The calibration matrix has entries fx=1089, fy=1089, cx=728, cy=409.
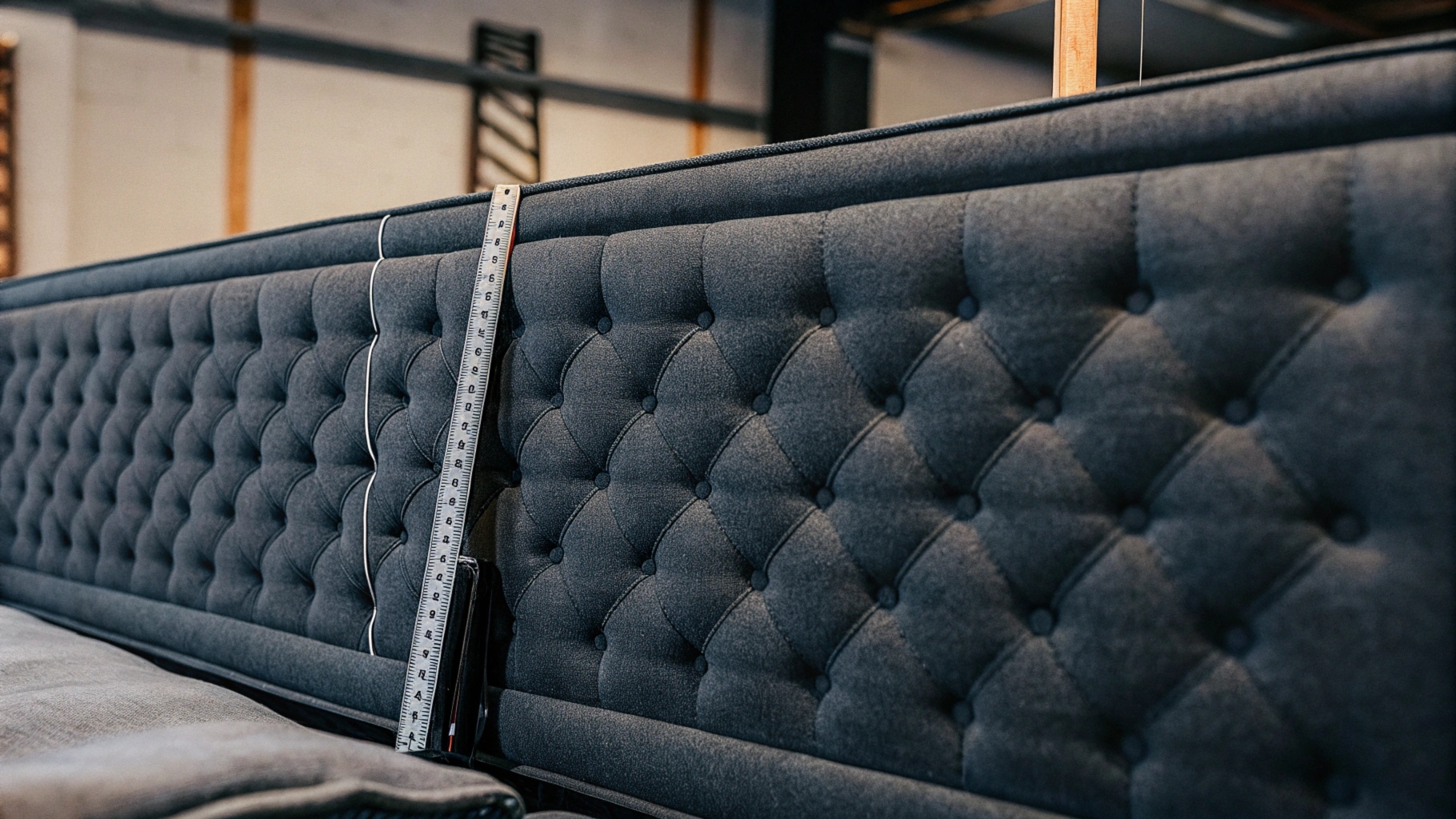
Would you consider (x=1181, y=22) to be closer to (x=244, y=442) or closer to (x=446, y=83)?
(x=446, y=83)

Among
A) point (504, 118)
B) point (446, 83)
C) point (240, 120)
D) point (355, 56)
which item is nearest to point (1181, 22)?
point (504, 118)

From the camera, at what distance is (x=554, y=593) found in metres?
1.24

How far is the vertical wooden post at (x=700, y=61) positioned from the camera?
22.2 feet

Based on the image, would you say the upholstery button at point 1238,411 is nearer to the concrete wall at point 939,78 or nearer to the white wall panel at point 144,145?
the white wall panel at point 144,145

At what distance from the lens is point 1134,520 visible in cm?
85

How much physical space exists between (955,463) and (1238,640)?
0.26 m

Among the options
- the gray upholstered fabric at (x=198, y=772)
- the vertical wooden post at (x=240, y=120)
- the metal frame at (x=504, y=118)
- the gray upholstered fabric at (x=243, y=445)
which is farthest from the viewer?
the metal frame at (x=504, y=118)

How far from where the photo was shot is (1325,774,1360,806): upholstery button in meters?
0.75

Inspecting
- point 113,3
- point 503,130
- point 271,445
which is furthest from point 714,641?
point 503,130

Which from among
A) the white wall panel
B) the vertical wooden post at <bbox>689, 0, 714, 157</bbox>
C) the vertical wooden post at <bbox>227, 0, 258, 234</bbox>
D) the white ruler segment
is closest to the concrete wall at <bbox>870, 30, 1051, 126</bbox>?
the vertical wooden post at <bbox>689, 0, 714, 157</bbox>

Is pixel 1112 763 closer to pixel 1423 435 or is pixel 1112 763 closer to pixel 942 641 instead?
pixel 942 641

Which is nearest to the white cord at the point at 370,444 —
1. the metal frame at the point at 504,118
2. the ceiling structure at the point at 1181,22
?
the metal frame at the point at 504,118

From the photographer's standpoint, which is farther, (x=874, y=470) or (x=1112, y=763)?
(x=874, y=470)

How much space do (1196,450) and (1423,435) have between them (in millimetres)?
145
